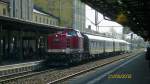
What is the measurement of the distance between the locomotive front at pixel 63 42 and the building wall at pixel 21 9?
1062 inches

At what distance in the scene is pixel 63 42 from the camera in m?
33.8

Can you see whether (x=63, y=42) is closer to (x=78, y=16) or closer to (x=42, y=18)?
(x=42, y=18)

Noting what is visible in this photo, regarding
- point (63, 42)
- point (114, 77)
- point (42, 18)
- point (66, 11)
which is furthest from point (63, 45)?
point (66, 11)

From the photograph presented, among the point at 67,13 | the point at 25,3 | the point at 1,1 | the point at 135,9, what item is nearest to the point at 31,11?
the point at 25,3

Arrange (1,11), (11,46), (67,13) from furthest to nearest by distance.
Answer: (67,13) < (1,11) < (11,46)

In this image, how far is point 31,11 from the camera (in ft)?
227

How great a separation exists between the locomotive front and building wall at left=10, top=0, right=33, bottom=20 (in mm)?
26980

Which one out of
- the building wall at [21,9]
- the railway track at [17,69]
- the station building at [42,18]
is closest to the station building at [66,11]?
the station building at [42,18]

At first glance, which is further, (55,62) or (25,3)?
(25,3)

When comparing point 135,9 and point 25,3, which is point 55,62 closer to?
point 135,9

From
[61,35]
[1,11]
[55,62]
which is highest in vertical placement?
[1,11]

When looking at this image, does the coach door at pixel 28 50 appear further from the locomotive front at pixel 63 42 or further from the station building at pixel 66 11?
the station building at pixel 66 11

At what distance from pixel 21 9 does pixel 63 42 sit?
31.2m

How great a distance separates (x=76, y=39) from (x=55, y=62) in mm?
3069
